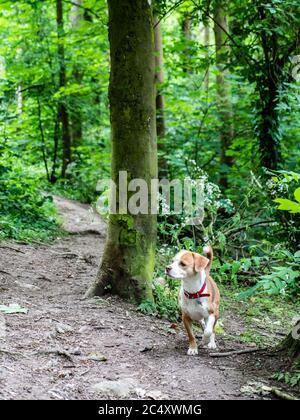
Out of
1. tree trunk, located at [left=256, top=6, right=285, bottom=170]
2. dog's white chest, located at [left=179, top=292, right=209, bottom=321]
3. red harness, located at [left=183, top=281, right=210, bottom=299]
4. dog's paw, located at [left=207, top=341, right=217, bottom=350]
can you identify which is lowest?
dog's paw, located at [left=207, top=341, right=217, bottom=350]

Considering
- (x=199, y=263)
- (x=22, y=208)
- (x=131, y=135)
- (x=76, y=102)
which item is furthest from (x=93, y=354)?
(x=76, y=102)

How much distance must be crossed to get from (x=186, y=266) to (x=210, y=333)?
2.49 ft

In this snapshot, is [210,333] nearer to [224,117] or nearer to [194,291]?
[194,291]

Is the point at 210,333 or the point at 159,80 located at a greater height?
the point at 159,80

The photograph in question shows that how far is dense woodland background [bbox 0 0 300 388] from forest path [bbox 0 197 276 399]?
71 centimetres

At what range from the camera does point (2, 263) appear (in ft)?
26.3

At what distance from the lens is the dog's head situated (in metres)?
5.15

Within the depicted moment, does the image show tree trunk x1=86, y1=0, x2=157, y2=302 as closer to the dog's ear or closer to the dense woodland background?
the dense woodland background

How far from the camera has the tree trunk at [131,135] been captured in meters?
6.31

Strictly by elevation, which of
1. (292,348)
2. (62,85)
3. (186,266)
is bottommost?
(292,348)

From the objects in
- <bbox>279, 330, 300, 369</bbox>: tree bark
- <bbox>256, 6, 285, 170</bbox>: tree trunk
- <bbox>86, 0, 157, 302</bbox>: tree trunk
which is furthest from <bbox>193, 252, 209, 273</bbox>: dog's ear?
<bbox>256, 6, 285, 170</bbox>: tree trunk

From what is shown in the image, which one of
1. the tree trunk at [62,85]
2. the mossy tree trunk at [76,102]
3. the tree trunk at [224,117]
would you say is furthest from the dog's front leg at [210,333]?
the tree trunk at [62,85]

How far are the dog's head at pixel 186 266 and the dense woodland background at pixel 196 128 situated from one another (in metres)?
0.43

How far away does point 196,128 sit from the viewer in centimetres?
1412
